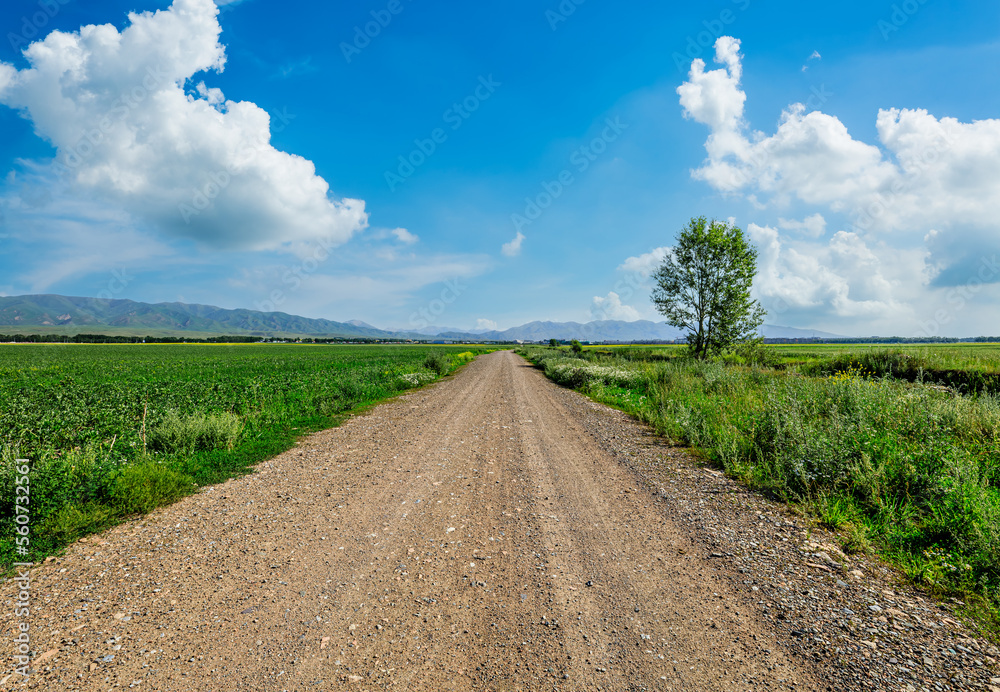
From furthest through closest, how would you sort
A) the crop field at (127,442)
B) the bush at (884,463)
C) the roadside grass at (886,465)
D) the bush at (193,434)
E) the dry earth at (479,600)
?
the bush at (193,434) → the crop field at (127,442) → the bush at (884,463) → the roadside grass at (886,465) → the dry earth at (479,600)

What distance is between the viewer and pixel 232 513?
588cm

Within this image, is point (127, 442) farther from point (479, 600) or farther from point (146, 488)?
point (479, 600)

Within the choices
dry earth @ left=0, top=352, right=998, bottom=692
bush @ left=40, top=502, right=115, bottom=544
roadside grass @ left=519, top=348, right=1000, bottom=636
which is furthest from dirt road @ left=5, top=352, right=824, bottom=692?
roadside grass @ left=519, top=348, right=1000, bottom=636

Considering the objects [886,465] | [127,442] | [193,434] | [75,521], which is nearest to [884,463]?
[886,465]

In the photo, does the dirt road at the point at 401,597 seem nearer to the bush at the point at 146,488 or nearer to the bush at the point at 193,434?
the bush at the point at 146,488

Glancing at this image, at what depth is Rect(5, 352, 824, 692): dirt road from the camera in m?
3.01

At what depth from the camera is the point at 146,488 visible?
600 cm

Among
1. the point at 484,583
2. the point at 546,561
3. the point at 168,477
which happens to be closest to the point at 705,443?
the point at 546,561

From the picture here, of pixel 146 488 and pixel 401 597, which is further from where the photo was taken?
pixel 146 488

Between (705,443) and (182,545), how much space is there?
10.2 m

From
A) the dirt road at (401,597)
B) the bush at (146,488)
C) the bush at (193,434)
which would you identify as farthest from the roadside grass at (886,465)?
the bush at (193,434)

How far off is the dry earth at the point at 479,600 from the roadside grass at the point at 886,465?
0.62m

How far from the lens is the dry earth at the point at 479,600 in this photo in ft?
9.88

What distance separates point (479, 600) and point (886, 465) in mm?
6685
